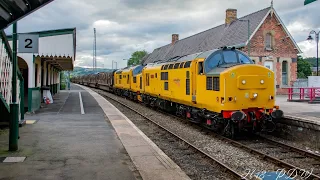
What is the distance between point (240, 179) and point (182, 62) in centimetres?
824

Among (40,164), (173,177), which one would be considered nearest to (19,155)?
(40,164)

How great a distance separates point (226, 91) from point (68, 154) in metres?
5.20

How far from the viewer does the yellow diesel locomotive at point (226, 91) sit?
10906 millimetres

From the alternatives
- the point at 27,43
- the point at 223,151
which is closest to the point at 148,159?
the point at 223,151

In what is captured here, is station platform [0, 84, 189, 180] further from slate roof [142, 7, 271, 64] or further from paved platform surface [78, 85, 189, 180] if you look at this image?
slate roof [142, 7, 271, 64]

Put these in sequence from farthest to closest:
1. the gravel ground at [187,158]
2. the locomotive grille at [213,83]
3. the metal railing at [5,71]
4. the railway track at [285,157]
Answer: the locomotive grille at [213,83]
the metal railing at [5,71]
the gravel ground at [187,158]
the railway track at [285,157]

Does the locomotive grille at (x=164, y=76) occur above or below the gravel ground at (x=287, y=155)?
above

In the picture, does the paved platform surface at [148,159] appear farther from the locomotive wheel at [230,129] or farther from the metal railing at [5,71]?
the metal railing at [5,71]

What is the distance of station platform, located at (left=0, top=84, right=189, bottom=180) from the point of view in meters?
6.82

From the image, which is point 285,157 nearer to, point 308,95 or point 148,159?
point 148,159

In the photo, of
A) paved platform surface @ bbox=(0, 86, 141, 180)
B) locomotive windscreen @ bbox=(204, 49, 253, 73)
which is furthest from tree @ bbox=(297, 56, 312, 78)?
paved platform surface @ bbox=(0, 86, 141, 180)

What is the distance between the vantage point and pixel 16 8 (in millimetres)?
6926

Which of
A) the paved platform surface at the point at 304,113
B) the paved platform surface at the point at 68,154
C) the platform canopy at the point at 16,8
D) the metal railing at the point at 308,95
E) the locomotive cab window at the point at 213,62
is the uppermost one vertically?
the platform canopy at the point at 16,8

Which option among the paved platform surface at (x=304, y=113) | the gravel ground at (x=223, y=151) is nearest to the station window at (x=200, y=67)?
the gravel ground at (x=223, y=151)
